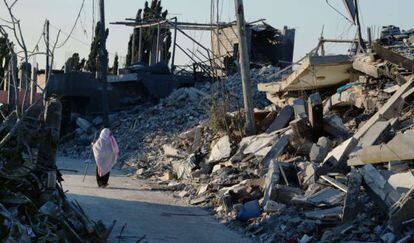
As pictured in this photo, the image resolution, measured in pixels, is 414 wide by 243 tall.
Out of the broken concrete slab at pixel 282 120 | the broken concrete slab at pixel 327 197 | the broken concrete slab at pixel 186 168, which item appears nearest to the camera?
the broken concrete slab at pixel 327 197

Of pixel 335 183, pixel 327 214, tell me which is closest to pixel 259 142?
pixel 335 183

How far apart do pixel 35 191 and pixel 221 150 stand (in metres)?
8.87

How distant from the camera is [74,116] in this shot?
98.6 feet

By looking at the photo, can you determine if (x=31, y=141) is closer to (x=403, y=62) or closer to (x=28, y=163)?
(x=28, y=163)

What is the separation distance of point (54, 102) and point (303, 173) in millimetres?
5036

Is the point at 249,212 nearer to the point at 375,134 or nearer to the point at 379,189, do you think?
the point at 379,189

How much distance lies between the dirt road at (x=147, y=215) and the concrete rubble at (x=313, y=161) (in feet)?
1.31

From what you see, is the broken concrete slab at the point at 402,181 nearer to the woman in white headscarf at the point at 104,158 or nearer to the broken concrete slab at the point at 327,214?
the broken concrete slab at the point at 327,214

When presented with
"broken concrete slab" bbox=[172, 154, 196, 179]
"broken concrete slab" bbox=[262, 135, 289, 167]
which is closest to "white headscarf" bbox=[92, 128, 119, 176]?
"broken concrete slab" bbox=[172, 154, 196, 179]

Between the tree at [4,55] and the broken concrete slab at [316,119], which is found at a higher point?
the tree at [4,55]

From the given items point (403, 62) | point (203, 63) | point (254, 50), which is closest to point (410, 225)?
point (403, 62)

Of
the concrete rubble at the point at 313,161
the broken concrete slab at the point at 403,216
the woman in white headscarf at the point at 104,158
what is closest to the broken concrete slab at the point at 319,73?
the concrete rubble at the point at 313,161

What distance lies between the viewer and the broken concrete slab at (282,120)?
15.7 m

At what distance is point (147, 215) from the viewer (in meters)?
11.4
